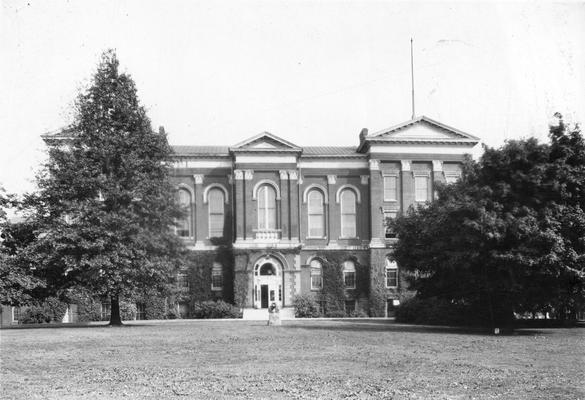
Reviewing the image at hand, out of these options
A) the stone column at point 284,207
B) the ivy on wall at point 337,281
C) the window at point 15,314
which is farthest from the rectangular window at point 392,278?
the window at point 15,314

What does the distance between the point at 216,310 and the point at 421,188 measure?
1867 cm

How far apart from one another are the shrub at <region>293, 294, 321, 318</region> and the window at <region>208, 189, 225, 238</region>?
8432mm

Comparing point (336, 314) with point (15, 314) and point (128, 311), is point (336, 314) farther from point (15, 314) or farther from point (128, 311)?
point (15, 314)

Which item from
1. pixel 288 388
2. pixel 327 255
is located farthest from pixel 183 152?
pixel 288 388

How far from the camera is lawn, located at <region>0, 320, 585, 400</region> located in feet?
43.8

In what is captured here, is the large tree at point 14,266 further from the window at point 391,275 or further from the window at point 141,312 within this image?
the window at point 391,275

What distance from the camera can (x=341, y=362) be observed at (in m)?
18.4

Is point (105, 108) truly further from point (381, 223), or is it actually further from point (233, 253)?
point (381, 223)

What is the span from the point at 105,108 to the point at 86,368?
23.9 metres

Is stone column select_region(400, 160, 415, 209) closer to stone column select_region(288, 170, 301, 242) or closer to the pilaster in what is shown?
stone column select_region(288, 170, 301, 242)

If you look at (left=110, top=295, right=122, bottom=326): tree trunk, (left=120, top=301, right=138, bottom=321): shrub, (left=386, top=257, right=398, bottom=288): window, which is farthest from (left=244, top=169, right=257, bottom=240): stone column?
(left=110, top=295, right=122, bottom=326): tree trunk

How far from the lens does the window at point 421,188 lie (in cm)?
5581

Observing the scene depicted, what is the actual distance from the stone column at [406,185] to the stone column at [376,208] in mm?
1803

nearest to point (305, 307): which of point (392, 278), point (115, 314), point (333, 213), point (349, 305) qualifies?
point (349, 305)
